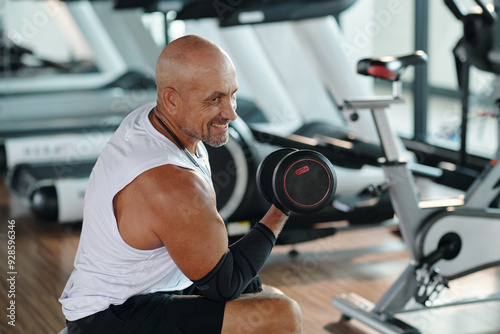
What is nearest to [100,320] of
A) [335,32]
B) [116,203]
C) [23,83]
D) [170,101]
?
[116,203]

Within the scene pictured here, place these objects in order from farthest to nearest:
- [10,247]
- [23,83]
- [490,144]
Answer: [23,83] → [490,144] → [10,247]

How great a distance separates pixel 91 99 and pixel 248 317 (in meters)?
5.51

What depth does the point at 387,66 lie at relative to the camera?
8.16ft

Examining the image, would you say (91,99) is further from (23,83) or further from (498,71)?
(498,71)

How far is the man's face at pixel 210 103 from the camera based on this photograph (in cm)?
172

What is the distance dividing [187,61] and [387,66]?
1014mm

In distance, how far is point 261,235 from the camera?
1786 millimetres

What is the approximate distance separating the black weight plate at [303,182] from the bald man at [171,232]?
62 millimetres

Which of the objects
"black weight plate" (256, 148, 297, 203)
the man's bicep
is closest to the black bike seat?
"black weight plate" (256, 148, 297, 203)

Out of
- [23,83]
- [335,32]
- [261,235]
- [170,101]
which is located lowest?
[23,83]

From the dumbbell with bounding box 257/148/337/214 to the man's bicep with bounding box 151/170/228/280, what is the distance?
21 cm

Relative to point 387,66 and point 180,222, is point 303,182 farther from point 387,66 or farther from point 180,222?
point 387,66

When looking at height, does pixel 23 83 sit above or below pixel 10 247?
below

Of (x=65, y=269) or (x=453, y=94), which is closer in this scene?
(x=65, y=269)
